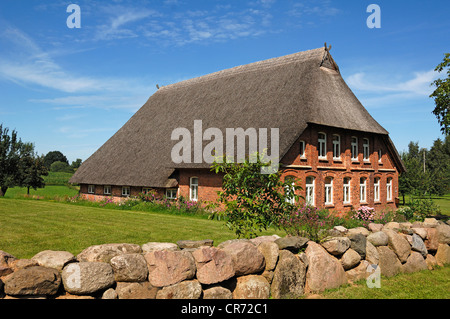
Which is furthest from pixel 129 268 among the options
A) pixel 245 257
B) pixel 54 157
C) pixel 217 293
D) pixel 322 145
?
pixel 54 157

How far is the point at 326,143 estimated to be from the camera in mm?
20906

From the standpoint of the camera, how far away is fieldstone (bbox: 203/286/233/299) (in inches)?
213

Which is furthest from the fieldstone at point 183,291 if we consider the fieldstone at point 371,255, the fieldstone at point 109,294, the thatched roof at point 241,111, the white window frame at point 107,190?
the white window frame at point 107,190

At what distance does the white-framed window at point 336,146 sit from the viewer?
850 inches

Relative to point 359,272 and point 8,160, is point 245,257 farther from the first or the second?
point 8,160

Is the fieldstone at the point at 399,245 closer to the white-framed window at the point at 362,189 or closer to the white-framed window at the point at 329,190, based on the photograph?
the white-framed window at the point at 329,190

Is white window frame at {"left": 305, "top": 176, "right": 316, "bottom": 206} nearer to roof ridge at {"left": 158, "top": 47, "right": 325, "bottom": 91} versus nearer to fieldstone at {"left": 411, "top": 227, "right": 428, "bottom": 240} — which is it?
roof ridge at {"left": 158, "top": 47, "right": 325, "bottom": 91}

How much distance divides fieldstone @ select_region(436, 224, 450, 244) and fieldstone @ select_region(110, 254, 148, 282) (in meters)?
8.06

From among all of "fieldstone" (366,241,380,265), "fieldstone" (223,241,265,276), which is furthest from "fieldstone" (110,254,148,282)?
"fieldstone" (366,241,380,265)

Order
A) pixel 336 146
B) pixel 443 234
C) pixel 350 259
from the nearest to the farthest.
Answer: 1. pixel 350 259
2. pixel 443 234
3. pixel 336 146

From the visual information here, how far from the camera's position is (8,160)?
32.1 m

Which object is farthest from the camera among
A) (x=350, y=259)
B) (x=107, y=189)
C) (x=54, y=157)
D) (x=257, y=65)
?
(x=54, y=157)

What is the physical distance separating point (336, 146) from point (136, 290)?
18.9 metres
